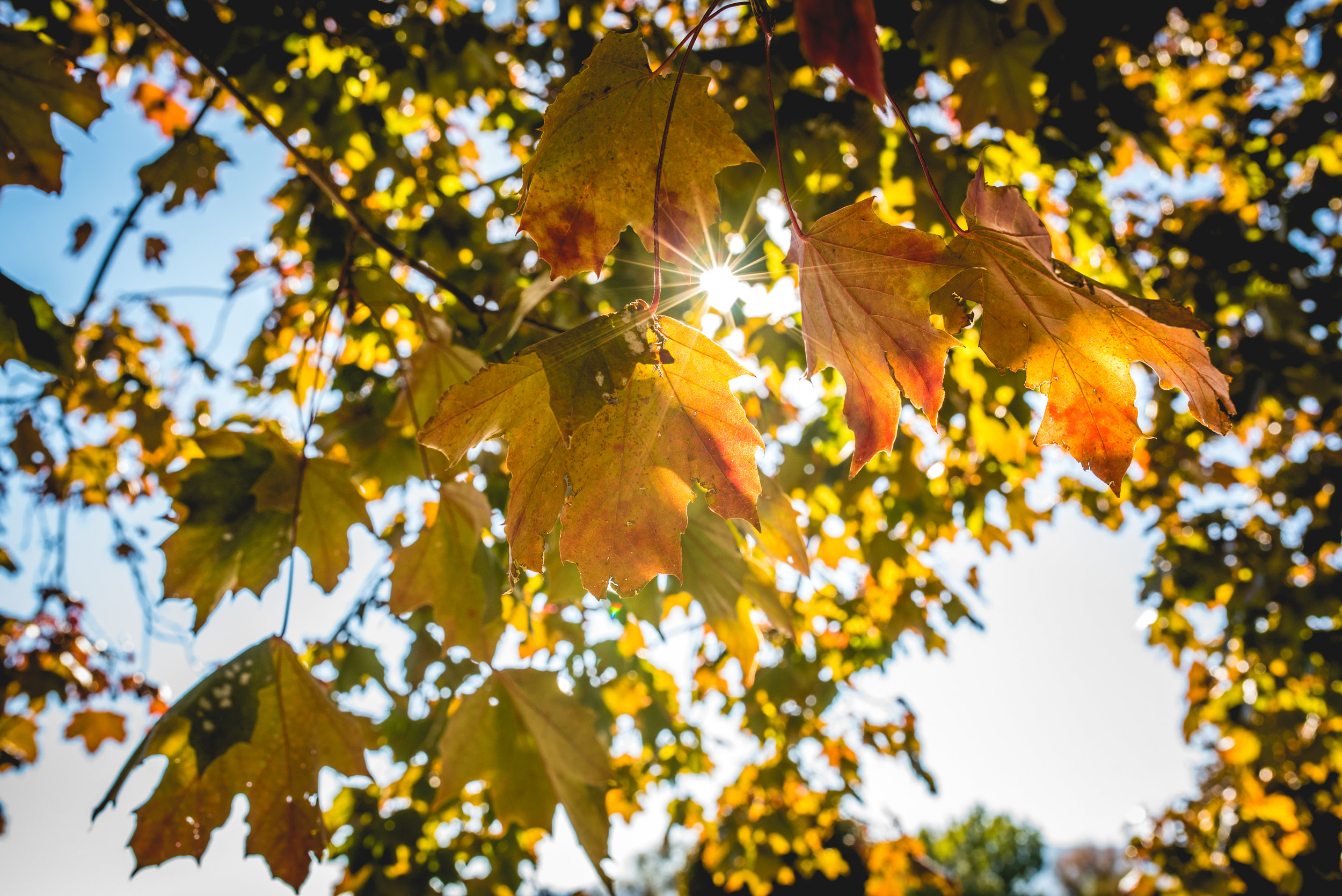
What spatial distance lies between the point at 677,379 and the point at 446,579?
937 mm

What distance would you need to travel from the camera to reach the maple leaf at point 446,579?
156cm

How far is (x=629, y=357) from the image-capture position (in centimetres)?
86

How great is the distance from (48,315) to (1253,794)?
23.3 ft

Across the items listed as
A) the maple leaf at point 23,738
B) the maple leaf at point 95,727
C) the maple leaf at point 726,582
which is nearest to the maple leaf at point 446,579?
the maple leaf at point 726,582

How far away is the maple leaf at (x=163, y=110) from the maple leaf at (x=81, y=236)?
69 centimetres

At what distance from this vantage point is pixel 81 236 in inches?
143

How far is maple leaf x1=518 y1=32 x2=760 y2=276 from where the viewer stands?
0.96 meters

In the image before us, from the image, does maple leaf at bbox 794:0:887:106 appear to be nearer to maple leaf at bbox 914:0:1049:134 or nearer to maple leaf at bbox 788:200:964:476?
maple leaf at bbox 788:200:964:476

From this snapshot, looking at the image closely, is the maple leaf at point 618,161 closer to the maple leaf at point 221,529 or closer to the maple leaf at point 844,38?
the maple leaf at point 844,38

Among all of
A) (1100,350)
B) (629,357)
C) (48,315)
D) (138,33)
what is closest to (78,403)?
(138,33)

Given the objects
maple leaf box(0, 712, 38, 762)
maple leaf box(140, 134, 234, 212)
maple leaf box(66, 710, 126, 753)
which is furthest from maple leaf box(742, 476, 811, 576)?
maple leaf box(66, 710, 126, 753)

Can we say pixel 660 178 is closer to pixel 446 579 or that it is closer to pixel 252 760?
pixel 446 579

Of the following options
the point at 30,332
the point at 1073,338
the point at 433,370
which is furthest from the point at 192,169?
the point at 1073,338

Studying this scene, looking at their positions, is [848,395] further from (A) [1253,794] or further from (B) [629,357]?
(A) [1253,794]
